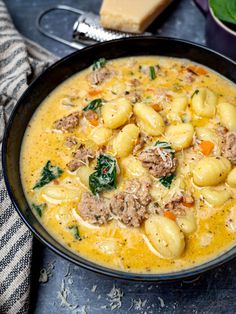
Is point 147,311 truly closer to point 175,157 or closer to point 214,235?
point 214,235

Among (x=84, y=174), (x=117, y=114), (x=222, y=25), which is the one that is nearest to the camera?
(x=84, y=174)

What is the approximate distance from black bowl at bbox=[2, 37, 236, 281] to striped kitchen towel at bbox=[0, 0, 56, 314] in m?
0.21

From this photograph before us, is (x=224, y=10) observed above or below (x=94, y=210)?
above

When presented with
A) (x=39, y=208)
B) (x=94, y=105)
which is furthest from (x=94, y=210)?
(x=94, y=105)

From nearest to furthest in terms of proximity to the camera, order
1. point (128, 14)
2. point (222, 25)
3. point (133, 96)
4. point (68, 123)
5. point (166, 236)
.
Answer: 1. point (166, 236)
2. point (68, 123)
3. point (133, 96)
4. point (222, 25)
5. point (128, 14)

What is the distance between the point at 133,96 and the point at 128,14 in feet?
2.74

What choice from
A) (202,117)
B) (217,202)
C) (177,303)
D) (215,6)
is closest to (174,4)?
(215,6)

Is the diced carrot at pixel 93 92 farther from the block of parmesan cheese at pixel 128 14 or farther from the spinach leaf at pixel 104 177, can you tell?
the block of parmesan cheese at pixel 128 14

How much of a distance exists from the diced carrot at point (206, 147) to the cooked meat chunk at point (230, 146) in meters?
0.07

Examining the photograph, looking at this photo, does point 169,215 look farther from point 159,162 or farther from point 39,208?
point 39,208

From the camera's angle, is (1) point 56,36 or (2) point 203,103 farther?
(1) point 56,36

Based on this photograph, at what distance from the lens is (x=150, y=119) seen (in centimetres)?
256

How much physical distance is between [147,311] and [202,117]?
101 centimetres

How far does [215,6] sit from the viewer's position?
116 inches
